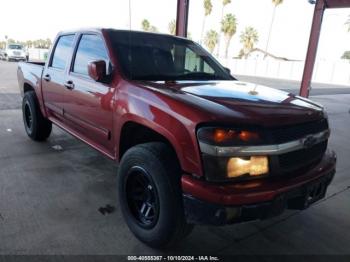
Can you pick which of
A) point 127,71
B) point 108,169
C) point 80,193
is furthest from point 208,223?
point 108,169

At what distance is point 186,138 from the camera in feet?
7.87

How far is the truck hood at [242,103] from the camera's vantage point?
2.43 meters

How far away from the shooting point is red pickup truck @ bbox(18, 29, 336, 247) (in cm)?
234

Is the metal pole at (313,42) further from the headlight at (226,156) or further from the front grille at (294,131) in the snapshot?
the headlight at (226,156)

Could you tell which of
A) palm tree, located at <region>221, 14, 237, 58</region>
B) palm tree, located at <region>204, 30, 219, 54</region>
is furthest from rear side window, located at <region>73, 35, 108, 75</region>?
palm tree, located at <region>204, 30, 219, 54</region>

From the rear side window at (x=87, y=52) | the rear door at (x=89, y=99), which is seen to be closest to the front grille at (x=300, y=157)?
the rear door at (x=89, y=99)

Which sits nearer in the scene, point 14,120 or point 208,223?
point 208,223

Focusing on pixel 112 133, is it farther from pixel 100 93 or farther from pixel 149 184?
pixel 149 184

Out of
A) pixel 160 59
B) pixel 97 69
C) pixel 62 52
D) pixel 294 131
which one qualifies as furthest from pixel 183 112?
pixel 62 52

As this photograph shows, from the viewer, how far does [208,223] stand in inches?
92.5

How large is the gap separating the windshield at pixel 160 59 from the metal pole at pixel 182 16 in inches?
186

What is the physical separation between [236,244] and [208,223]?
0.75 meters

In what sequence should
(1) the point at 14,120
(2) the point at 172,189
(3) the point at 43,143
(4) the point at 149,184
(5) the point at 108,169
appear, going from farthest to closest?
(1) the point at 14,120, (3) the point at 43,143, (5) the point at 108,169, (4) the point at 149,184, (2) the point at 172,189

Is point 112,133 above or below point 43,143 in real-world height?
above
